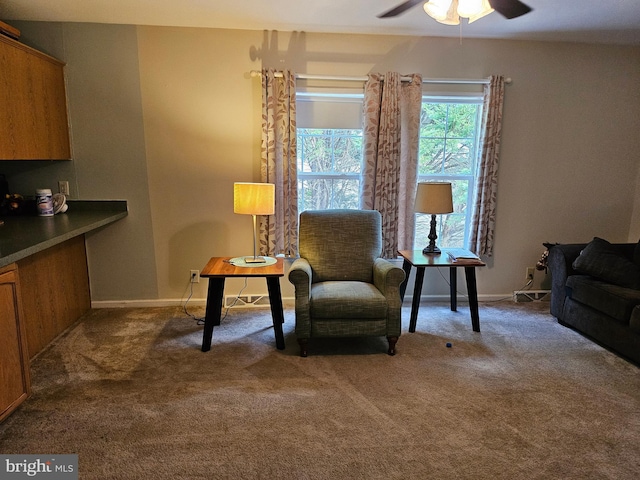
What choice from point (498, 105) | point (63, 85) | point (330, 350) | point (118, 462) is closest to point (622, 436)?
point (330, 350)

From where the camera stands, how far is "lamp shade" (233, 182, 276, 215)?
2.82m

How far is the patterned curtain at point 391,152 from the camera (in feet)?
11.0

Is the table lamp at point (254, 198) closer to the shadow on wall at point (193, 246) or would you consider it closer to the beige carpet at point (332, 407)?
the shadow on wall at point (193, 246)

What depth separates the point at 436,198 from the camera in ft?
10.1

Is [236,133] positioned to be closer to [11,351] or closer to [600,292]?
[11,351]

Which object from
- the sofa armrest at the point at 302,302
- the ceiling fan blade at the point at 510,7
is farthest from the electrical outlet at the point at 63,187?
the ceiling fan blade at the point at 510,7

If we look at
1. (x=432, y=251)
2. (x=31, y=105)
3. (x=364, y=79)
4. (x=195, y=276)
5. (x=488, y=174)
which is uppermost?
(x=364, y=79)

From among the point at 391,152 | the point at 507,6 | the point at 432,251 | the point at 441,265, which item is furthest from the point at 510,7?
the point at 432,251

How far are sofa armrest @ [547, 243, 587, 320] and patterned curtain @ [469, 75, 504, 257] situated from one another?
537mm

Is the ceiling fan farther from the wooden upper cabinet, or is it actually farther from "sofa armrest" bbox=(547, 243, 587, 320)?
the wooden upper cabinet

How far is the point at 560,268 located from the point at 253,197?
8.24ft

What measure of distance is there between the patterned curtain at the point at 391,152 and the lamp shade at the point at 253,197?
1.00m

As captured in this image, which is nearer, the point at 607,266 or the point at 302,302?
the point at 302,302

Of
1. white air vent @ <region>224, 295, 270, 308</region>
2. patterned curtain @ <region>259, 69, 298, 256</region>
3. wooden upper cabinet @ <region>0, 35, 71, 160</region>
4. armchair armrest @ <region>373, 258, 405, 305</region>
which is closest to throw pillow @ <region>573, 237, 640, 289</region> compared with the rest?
armchair armrest @ <region>373, 258, 405, 305</region>
